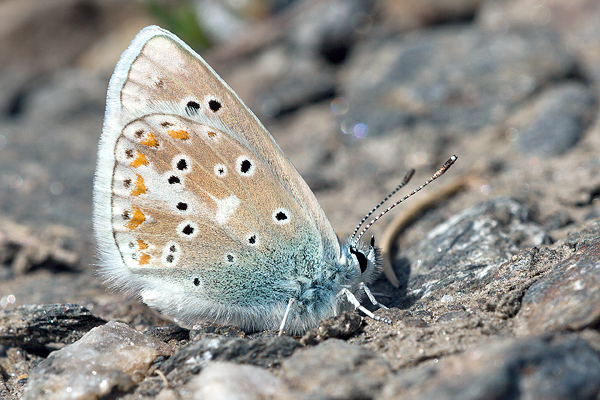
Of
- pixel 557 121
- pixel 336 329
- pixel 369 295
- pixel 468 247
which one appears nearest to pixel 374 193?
pixel 468 247

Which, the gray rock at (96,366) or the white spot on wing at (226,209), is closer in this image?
the gray rock at (96,366)

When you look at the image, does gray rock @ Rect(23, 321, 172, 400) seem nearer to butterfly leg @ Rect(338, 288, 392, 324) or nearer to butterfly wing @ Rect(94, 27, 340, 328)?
butterfly wing @ Rect(94, 27, 340, 328)

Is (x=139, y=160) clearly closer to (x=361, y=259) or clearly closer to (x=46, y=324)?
(x=46, y=324)

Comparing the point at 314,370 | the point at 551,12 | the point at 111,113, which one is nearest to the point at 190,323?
the point at 314,370

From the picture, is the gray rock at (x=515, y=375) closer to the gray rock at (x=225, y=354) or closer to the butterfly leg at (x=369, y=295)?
the gray rock at (x=225, y=354)

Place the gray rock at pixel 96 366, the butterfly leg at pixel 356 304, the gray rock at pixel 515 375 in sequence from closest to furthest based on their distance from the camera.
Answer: the gray rock at pixel 515 375 < the gray rock at pixel 96 366 < the butterfly leg at pixel 356 304

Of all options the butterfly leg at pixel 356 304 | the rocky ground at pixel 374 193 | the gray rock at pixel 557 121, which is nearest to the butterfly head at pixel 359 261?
the butterfly leg at pixel 356 304

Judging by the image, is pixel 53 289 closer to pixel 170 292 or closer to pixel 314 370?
pixel 170 292
